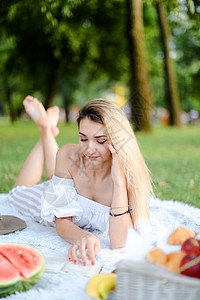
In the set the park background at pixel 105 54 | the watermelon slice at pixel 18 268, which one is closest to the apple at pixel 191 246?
the watermelon slice at pixel 18 268

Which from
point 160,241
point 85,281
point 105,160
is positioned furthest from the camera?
point 105,160

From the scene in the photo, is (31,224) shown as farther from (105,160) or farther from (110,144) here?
(110,144)

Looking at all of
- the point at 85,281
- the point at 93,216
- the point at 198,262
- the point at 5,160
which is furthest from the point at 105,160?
the point at 5,160

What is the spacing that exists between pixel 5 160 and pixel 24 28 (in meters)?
10.1

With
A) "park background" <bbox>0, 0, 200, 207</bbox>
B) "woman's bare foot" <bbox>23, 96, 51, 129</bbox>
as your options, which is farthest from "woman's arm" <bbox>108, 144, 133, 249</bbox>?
"park background" <bbox>0, 0, 200, 207</bbox>

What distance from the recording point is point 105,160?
2342 millimetres

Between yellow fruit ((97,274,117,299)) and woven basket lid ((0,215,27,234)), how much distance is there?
42.7 inches

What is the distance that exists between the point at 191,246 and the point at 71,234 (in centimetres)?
97

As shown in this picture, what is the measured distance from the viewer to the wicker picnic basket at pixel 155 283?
1222 mm

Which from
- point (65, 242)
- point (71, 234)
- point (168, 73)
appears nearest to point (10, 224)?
point (65, 242)

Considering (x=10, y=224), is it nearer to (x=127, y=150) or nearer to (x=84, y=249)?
(x=84, y=249)

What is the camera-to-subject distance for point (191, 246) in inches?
54.2

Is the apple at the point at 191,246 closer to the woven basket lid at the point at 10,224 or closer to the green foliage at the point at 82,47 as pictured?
the woven basket lid at the point at 10,224

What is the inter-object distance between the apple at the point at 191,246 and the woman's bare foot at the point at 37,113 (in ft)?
8.08
